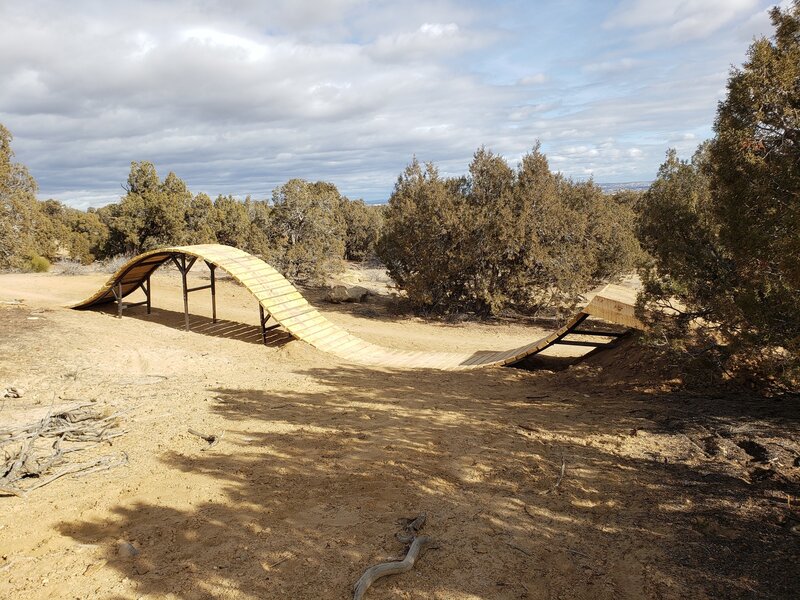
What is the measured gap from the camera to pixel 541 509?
4809mm

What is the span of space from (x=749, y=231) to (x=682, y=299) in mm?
2334

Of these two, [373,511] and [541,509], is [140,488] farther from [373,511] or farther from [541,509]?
[541,509]

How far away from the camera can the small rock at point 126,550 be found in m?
4.12

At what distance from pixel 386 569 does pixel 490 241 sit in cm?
1491

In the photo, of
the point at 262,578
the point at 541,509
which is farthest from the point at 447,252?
the point at 262,578

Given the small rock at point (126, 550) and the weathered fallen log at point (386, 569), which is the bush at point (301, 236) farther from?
the weathered fallen log at point (386, 569)

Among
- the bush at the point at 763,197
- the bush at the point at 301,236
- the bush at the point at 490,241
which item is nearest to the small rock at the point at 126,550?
the bush at the point at 763,197

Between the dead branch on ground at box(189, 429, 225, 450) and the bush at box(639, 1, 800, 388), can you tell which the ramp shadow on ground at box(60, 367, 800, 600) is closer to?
the dead branch on ground at box(189, 429, 225, 450)

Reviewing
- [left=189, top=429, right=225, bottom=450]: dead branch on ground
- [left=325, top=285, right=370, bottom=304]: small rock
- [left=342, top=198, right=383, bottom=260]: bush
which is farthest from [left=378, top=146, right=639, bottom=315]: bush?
[left=342, top=198, right=383, bottom=260]: bush

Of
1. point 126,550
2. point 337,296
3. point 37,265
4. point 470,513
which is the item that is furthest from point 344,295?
point 126,550

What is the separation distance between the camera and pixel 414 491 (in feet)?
17.0

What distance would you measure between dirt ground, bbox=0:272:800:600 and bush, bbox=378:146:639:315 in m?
8.38

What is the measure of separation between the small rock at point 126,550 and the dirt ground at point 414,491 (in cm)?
2

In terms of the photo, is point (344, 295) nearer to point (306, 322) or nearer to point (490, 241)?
point (490, 241)
